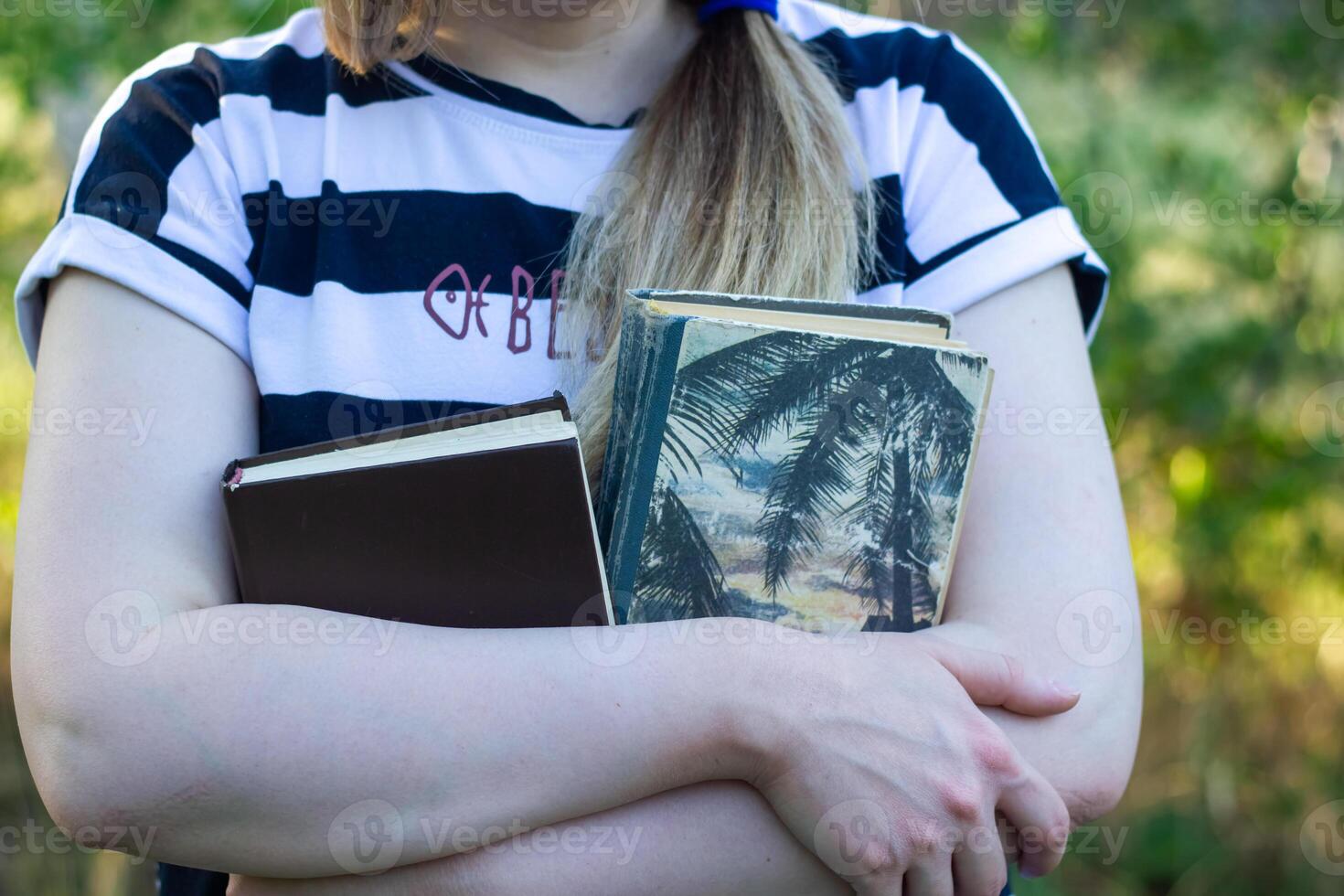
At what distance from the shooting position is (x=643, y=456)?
2.80 feet

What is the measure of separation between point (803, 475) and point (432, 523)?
0.31 metres

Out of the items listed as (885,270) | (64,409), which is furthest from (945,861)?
(64,409)

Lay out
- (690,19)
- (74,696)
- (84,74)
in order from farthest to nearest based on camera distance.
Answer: (84,74) < (690,19) < (74,696)

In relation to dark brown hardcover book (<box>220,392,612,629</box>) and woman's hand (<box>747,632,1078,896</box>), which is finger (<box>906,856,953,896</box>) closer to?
woman's hand (<box>747,632,1078,896</box>)

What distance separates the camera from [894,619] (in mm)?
941

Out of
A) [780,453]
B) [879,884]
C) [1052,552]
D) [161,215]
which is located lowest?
[879,884]

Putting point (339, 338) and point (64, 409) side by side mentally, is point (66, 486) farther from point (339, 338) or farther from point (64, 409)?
point (339, 338)

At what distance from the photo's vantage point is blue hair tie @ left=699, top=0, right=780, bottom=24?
1168mm

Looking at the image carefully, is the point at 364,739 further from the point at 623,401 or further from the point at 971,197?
the point at 971,197

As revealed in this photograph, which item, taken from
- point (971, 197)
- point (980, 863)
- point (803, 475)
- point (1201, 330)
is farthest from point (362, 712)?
point (1201, 330)

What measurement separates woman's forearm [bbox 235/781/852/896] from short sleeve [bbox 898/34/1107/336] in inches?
21.0

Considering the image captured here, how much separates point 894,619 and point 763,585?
0.44 feet

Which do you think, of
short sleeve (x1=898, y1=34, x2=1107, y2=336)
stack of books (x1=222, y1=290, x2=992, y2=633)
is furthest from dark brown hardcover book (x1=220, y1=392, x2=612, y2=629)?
short sleeve (x1=898, y1=34, x2=1107, y2=336)

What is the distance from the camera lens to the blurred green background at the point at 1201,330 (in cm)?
221
